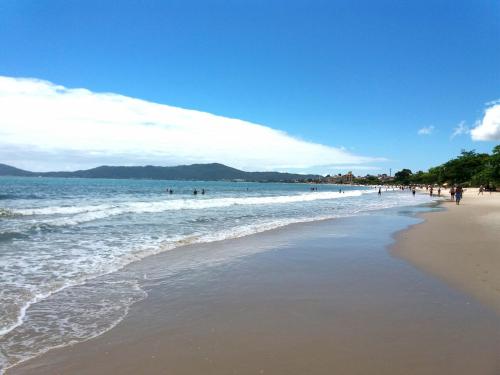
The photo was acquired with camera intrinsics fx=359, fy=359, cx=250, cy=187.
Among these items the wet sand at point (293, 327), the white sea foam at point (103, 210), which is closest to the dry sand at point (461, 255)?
the wet sand at point (293, 327)

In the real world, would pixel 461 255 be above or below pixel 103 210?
above

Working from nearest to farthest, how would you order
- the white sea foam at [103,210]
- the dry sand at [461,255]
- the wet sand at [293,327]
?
the wet sand at [293,327], the dry sand at [461,255], the white sea foam at [103,210]

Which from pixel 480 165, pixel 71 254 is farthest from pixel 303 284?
pixel 480 165

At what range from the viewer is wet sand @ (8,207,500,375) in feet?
13.5

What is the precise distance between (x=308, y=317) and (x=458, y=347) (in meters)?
2.01

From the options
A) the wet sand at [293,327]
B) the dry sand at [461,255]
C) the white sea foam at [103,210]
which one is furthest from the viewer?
the white sea foam at [103,210]

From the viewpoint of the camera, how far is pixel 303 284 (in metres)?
7.44

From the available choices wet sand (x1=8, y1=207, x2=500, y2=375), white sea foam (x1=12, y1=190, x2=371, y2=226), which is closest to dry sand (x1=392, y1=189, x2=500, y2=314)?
wet sand (x1=8, y1=207, x2=500, y2=375)

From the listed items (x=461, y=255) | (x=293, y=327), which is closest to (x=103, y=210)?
(x=461, y=255)

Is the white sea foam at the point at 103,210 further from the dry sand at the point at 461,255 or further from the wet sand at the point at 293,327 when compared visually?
the dry sand at the point at 461,255

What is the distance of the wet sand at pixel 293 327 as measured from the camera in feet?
13.5

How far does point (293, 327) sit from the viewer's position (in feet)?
16.9

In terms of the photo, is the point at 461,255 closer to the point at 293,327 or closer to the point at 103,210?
the point at 293,327

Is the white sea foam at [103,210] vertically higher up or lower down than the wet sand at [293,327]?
lower down
